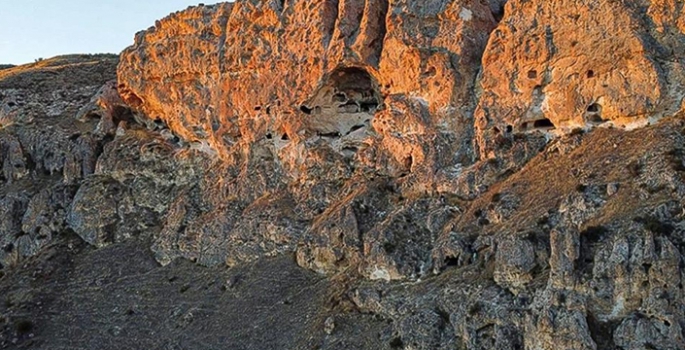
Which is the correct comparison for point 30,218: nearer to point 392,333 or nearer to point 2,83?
point 2,83

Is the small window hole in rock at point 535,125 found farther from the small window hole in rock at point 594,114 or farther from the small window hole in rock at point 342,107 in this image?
the small window hole in rock at point 342,107

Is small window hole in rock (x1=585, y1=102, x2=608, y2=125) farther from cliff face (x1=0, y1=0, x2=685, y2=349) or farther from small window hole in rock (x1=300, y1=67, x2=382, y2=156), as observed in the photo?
small window hole in rock (x1=300, y1=67, x2=382, y2=156)

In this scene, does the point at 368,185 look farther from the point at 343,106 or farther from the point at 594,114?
the point at 594,114

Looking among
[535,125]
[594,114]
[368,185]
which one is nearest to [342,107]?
[368,185]

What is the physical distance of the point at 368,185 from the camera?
170 ft

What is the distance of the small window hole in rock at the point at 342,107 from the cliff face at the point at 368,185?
18 cm

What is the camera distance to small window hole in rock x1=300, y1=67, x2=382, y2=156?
59.0m

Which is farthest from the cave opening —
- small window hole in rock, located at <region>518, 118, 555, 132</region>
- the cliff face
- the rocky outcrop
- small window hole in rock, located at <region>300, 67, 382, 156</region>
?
small window hole in rock, located at <region>518, 118, 555, 132</region>

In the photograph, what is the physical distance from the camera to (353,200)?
166ft

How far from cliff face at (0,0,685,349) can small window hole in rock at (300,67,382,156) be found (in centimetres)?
18

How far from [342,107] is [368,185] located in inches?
436

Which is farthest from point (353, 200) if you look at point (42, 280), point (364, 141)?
point (42, 280)

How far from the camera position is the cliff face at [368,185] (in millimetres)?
36938

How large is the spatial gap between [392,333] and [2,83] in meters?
69.8
